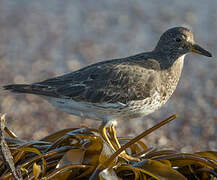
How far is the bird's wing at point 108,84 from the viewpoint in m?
4.29

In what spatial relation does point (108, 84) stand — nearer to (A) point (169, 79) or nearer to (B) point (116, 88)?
(B) point (116, 88)

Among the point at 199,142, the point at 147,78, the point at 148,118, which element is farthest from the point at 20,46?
the point at 147,78

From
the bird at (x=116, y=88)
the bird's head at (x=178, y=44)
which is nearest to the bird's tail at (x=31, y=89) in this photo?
the bird at (x=116, y=88)

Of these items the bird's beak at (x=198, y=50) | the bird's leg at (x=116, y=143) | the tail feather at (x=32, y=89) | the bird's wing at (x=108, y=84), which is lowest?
the bird's leg at (x=116, y=143)

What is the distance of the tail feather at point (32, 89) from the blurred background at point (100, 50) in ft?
6.01

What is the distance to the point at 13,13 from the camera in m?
11.1

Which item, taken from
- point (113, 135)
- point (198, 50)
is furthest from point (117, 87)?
point (198, 50)

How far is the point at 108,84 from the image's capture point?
440 centimetres

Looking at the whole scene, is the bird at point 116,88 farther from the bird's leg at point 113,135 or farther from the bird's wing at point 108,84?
the bird's leg at point 113,135

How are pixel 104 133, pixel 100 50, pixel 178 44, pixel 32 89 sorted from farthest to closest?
pixel 100 50 < pixel 178 44 < pixel 32 89 < pixel 104 133

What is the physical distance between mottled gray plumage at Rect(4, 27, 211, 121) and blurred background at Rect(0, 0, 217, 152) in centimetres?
188

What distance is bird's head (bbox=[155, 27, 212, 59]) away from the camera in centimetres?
461

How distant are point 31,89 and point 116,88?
833 mm

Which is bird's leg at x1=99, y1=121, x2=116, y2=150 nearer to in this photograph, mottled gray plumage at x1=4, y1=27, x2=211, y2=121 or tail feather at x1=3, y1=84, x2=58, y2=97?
mottled gray plumage at x1=4, y1=27, x2=211, y2=121
